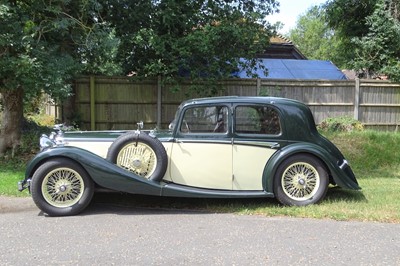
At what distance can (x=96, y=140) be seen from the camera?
6.44 m

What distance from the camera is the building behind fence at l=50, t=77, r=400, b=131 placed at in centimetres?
1317

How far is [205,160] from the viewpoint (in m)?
6.29

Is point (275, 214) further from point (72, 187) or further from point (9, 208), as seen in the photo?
point (9, 208)

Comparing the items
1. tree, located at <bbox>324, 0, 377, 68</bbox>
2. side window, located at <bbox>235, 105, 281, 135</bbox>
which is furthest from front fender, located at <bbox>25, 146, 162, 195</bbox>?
tree, located at <bbox>324, 0, 377, 68</bbox>

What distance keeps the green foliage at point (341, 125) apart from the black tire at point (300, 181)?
6.97m

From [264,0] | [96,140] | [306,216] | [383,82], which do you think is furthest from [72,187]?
[383,82]

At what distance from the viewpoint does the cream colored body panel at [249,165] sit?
6.32 metres

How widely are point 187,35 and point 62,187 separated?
713 centimetres

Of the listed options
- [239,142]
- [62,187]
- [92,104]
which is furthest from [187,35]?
[62,187]

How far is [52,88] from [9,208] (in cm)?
328

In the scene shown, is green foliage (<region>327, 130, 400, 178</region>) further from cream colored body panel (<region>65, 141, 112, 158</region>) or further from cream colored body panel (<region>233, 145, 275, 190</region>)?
cream colored body panel (<region>65, 141, 112, 158</region>)

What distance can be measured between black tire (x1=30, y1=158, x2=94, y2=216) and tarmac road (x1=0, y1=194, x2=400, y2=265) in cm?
16

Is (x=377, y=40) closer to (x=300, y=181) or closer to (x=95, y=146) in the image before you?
(x=300, y=181)

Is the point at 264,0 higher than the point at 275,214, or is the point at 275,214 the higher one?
the point at 264,0
